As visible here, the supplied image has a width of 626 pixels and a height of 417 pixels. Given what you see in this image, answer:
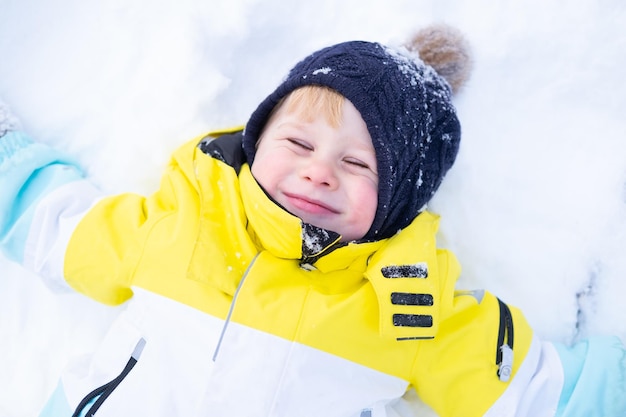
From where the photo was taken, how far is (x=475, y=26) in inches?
70.1

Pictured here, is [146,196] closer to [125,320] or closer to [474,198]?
[125,320]

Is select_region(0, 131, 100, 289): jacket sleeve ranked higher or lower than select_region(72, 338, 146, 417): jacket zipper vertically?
higher

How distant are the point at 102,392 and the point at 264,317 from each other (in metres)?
0.46

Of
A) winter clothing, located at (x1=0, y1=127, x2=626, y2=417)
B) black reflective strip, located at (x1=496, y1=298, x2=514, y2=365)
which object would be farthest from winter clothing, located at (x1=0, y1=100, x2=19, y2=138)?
black reflective strip, located at (x1=496, y1=298, x2=514, y2=365)

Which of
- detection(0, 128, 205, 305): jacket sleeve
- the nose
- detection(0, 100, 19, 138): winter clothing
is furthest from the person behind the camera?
detection(0, 100, 19, 138): winter clothing

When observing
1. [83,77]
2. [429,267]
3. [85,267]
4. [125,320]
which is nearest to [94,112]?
[83,77]

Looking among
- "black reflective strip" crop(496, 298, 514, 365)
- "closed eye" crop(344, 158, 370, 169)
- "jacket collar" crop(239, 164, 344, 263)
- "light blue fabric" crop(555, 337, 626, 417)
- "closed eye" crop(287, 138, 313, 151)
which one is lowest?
"light blue fabric" crop(555, 337, 626, 417)

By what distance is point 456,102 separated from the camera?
1.74 m

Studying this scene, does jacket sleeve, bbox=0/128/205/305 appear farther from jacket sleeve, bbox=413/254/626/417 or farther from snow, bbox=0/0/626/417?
jacket sleeve, bbox=413/254/626/417

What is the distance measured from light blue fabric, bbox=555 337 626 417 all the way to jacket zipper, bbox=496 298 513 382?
175 millimetres

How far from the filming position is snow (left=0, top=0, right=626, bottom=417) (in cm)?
157

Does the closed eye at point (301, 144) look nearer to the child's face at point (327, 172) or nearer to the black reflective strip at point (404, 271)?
the child's face at point (327, 172)

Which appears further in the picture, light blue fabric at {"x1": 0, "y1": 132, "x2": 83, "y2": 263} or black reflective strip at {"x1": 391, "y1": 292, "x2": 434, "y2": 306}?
light blue fabric at {"x1": 0, "y1": 132, "x2": 83, "y2": 263}

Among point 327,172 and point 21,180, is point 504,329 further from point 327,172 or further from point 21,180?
point 21,180
